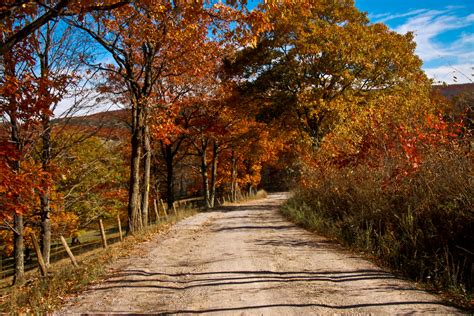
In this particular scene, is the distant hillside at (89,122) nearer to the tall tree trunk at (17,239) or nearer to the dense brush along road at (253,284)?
the tall tree trunk at (17,239)

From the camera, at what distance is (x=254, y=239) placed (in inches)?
412

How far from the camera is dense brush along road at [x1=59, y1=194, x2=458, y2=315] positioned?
4.99 m

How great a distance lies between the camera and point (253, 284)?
6.02 meters

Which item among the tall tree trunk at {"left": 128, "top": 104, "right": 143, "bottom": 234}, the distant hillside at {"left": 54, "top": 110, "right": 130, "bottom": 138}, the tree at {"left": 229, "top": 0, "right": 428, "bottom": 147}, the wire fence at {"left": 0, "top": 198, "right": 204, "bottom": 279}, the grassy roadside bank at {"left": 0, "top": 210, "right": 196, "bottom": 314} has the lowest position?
the wire fence at {"left": 0, "top": 198, "right": 204, "bottom": 279}

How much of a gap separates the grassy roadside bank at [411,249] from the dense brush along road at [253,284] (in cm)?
35

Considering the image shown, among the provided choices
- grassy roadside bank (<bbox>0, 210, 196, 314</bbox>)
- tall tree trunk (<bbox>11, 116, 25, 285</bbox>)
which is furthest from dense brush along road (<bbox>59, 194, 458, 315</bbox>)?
tall tree trunk (<bbox>11, 116, 25, 285</bbox>)

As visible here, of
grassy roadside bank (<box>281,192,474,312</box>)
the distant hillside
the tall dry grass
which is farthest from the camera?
the distant hillside

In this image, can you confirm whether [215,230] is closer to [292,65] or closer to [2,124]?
[2,124]

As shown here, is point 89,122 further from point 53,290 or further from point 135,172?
point 53,290

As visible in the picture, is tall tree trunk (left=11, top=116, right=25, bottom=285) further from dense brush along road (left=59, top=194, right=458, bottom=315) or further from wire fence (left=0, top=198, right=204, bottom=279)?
dense brush along road (left=59, top=194, right=458, bottom=315)

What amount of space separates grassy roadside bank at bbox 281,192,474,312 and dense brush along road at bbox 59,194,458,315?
346 mm

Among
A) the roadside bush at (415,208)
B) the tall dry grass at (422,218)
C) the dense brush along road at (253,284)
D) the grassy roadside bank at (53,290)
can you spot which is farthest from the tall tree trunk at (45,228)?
the tall dry grass at (422,218)

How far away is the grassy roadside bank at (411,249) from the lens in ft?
18.2

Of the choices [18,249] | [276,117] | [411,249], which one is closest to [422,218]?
[411,249]
